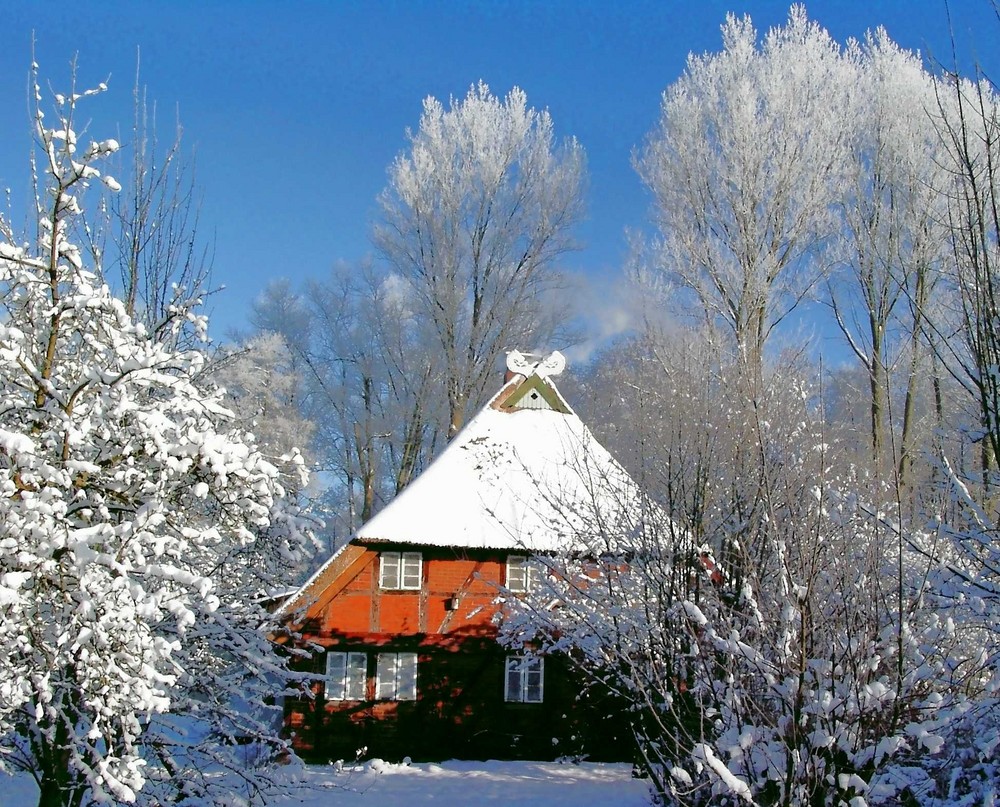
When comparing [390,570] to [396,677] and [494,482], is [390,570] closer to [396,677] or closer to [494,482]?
[396,677]

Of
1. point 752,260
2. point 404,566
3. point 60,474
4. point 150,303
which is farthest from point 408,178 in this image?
point 60,474

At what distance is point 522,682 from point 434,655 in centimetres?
158

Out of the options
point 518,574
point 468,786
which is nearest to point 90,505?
point 468,786

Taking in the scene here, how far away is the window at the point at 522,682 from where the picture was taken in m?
14.9

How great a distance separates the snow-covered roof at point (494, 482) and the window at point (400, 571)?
0.56 metres

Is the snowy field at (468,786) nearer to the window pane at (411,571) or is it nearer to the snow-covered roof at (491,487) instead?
the snow-covered roof at (491,487)

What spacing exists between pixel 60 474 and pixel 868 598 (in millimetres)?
4441

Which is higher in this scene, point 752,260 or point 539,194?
point 539,194

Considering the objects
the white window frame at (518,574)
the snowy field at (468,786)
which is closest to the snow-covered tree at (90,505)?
the snowy field at (468,786)

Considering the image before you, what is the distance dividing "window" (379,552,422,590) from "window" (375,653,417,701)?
1139 millimetres

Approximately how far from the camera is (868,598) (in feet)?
16.1

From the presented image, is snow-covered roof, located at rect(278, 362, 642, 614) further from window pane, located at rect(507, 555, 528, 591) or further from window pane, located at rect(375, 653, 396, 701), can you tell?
window pane, located at rect(375, 653, 396, 701)

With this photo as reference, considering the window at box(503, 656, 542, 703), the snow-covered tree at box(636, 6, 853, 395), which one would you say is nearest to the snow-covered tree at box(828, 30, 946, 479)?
the snow-covered tree at box(636, 6, 853, 395)

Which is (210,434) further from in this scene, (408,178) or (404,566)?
(408,178)
